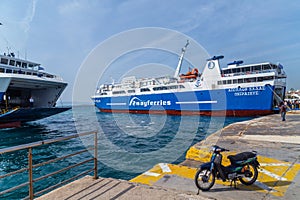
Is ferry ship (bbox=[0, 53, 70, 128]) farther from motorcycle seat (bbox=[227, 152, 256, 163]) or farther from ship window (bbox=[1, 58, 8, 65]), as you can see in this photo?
motorcycle seat (bbox=[227, 152, 256, 163])

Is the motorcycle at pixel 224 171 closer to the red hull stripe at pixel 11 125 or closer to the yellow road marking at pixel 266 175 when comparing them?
the yellow road marking at pixel 266 175

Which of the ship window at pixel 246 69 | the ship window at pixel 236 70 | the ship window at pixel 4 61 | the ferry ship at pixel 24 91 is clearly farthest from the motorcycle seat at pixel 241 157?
the ship window at pixel 236 70

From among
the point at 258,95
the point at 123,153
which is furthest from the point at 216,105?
the point at 123,153

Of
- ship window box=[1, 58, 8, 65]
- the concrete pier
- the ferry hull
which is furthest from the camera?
ship window box=[1, 58, 8, 65]

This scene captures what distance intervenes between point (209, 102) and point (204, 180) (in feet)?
74.9

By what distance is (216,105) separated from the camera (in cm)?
2380

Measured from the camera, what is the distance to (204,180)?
2809mm

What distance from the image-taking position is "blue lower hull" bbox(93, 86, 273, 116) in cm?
2120

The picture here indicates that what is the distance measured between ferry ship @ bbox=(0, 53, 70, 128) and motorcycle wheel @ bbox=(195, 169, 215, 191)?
13.1 meters

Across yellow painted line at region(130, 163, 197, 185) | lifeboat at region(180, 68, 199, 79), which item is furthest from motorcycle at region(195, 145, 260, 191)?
lifeboat at region(180, 68, 199, 79)

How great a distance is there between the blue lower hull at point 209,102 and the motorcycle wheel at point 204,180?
2180 centimetres

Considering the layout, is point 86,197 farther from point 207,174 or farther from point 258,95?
point 258,95

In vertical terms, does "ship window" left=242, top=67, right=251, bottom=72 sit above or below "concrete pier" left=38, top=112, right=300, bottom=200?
above

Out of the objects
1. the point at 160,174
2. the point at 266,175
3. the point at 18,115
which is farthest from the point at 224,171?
the point at 18,115
